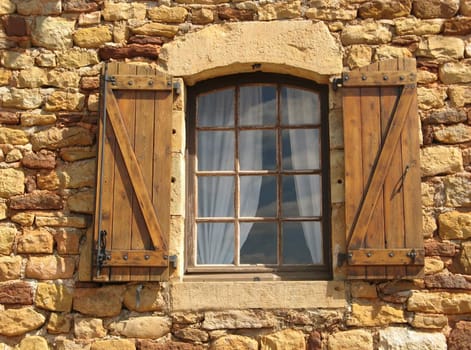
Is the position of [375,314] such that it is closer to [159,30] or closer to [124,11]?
[159,30]

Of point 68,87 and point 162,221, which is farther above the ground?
point 68,87

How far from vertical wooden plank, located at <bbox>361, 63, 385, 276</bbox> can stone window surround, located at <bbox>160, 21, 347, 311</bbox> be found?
0.59ft

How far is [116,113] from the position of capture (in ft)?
14.7

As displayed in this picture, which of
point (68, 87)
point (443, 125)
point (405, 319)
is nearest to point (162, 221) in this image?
point (68, 87)

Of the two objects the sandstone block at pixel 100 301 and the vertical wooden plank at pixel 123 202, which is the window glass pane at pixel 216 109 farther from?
the sandstone block at pixel 100 301

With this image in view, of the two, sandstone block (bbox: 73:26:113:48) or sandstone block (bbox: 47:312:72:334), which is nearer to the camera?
sandstone block (bbox: 47:312:72:334)

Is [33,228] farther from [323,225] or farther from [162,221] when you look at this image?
[323,225]

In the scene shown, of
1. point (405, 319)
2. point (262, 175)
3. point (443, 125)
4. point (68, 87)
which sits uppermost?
point (68, 87)

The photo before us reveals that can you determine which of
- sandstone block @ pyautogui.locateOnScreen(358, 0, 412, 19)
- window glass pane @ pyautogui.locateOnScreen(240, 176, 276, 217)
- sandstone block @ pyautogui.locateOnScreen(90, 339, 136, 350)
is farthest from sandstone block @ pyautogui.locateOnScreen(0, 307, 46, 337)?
sandstone block @ pyautogui.locateOnScreen(358, 0, 412, 19)

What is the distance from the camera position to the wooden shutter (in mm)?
4312

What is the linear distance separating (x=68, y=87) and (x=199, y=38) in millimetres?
961

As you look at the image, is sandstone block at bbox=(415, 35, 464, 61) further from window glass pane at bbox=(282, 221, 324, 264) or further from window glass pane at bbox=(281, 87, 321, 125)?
window glass pane at bbox=(282, 221, 324, 264)

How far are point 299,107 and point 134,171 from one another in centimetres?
126

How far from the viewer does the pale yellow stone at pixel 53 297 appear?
4.39m
